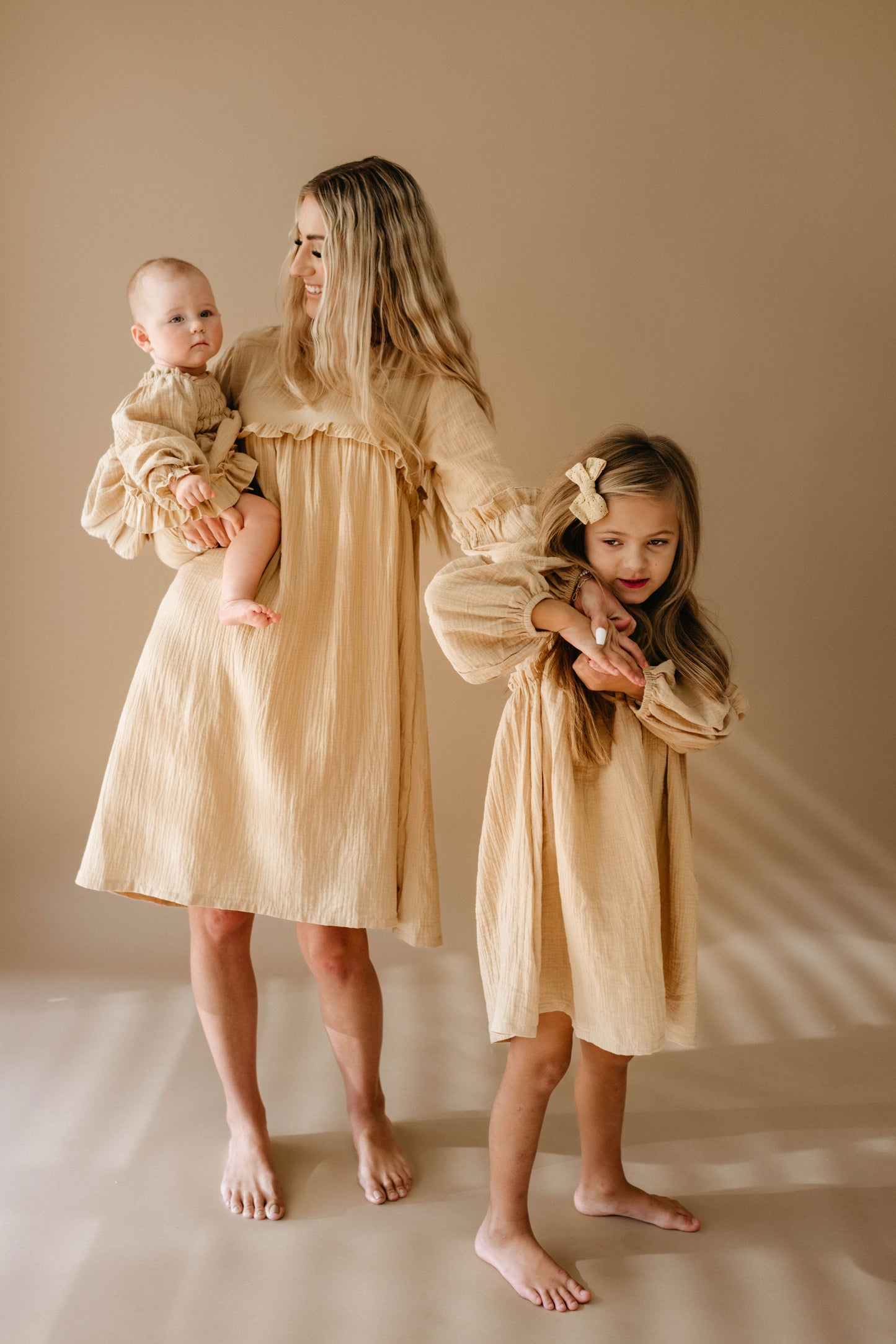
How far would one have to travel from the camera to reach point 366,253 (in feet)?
5.60

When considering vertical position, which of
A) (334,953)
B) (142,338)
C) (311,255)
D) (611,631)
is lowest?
(334,953)

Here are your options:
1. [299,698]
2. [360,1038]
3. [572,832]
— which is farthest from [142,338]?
[360,1038]

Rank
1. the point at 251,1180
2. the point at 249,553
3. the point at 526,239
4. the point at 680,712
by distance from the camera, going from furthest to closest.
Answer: the point at 526,239 < the point at 251,1180 < the point at 249,553 < the point at 680,712

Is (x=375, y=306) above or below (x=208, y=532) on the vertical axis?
above

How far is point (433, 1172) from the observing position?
188 cm

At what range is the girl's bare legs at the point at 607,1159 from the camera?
168cm

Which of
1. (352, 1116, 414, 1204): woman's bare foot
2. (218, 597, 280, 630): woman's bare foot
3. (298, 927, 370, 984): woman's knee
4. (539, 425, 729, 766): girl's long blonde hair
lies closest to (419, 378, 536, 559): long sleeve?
(539, 425, 729, 766): girl's long blonde hair

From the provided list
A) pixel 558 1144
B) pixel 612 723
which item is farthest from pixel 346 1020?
pixel 612 723

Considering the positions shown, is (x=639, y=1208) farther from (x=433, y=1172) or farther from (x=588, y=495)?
(x=588, y=495)

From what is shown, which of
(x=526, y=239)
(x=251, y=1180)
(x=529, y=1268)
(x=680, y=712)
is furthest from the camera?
(x=526, y=239)

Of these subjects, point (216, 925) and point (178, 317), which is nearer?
point (178, 317)

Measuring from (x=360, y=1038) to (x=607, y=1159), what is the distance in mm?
441

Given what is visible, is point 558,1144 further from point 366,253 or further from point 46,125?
point 46,125

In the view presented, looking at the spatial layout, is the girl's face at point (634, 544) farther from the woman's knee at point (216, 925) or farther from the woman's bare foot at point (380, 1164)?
the woman's bare foot at point (380, 1164)
